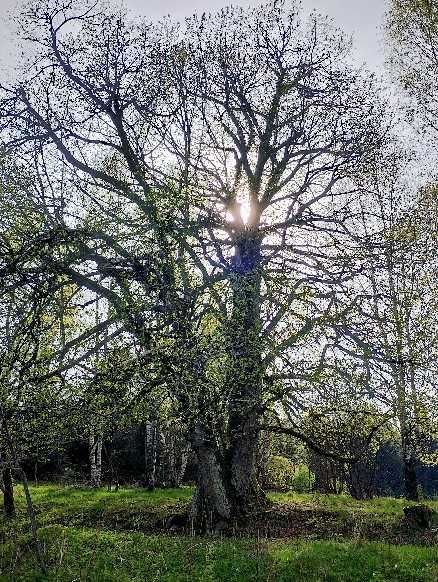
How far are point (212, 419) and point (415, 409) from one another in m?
4.45

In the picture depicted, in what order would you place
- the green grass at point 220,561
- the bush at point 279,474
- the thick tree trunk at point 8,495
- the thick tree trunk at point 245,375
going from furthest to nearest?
the bush at point 279,474, the thick tree trunk at point 8,495, the thick tree trunk at point 245,375, the green grass at point 220,561

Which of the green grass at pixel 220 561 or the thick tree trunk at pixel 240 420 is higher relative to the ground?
the thick tree trunk at pixel 240 420

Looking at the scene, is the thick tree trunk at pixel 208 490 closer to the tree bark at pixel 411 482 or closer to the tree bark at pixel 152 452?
the tree bark at pixel 152 452

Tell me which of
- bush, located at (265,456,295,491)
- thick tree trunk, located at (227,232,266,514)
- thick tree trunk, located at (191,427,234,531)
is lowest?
bush, located at (265,456,295,491)

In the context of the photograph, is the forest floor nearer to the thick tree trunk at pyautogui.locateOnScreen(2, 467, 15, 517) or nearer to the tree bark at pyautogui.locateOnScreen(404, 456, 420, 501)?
the thick tree trunk at pyautogui.locateOnScreen(2, 467, 15, 517)

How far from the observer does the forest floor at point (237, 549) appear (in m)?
7.79

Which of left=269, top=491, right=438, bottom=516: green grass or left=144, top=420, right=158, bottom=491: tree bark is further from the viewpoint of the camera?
left=144, top=420, right=158, bottom=491: tree bark

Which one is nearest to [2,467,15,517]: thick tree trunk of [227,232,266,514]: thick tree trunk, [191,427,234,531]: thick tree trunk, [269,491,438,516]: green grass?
[191,427,234,531]: thick tree trunk

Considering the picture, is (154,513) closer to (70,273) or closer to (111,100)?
(70,273)

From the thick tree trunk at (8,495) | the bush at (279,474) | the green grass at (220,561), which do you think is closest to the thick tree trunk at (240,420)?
the green grass at (220,561)

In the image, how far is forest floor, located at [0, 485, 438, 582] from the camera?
7.79 m

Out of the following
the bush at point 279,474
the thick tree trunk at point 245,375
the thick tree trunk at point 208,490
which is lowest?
the bush at point 279,474

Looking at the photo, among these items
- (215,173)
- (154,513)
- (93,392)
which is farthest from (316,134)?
(154,513)

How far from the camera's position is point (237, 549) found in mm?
8945
